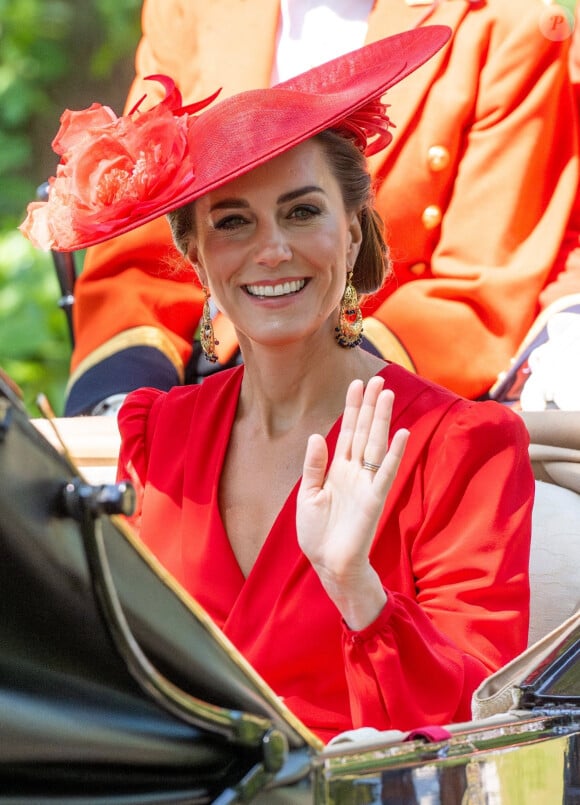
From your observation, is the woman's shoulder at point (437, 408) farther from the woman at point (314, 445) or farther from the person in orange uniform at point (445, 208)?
the person in orange uniform at point (445, 208)

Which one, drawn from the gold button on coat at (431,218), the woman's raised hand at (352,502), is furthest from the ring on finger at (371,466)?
the gold button on coat at (431,218)

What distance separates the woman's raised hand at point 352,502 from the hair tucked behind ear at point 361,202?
1.55 ft

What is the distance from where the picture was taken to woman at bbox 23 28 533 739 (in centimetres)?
Result: 138

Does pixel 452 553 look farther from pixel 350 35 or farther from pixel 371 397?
pixel 350 35

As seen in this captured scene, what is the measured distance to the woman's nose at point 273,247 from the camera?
1700 mm

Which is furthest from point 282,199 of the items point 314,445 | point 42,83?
point 42,83

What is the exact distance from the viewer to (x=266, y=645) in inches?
61.9

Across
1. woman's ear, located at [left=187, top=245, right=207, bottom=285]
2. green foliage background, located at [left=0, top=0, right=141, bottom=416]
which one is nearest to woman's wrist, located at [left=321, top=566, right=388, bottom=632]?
woman's ear, located at [left=187, top=245, right=207, bottom=285]

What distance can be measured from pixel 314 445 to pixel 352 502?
82 millimetres

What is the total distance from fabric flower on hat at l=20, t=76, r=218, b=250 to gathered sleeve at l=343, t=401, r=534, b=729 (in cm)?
46

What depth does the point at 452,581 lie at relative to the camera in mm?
1558

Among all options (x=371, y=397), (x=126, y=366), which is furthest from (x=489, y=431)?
(x=126, y=366)

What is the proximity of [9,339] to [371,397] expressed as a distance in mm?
2684

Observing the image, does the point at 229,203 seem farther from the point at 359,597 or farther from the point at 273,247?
the point at 359,597
